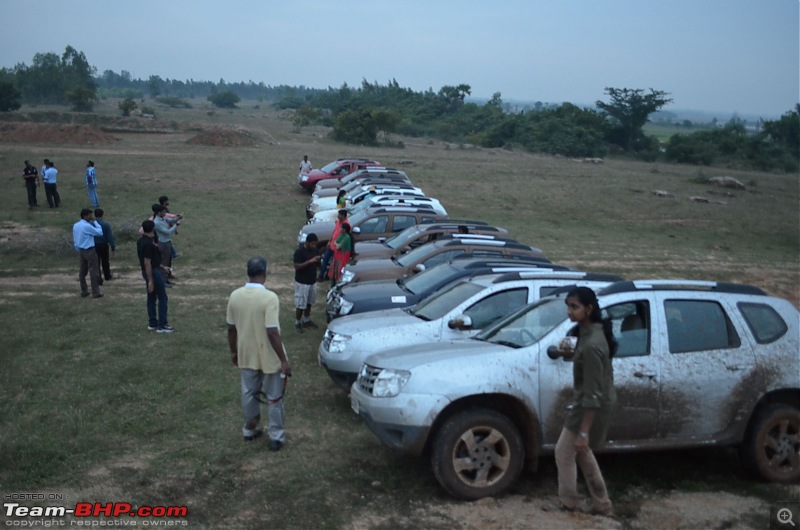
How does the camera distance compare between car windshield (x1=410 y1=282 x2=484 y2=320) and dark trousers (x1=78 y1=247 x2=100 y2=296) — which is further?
dark trousers (x1=78 y1=247 x2=100 y2=296)

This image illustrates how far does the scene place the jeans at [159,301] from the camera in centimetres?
1130

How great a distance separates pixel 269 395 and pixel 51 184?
64.5ft

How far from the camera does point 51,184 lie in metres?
23.6

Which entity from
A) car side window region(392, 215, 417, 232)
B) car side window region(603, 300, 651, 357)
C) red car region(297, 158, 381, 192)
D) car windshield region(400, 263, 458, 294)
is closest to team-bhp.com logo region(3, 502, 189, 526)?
car side window region(603, 300, 651, 357)

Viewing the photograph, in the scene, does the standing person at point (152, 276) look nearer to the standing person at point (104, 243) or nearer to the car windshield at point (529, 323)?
the standing person at point (104, 243)

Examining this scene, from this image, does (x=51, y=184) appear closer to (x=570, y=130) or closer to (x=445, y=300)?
(x=445, y=300)

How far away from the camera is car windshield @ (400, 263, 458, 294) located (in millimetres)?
10297

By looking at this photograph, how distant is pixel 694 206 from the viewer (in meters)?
33.1

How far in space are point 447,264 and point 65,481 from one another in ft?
19.8

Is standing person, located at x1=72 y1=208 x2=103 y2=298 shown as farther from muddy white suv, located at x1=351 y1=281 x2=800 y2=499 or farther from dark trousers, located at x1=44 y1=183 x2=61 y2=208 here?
dark trousers, located at x1=44 y1=183 x2=61 y2=208

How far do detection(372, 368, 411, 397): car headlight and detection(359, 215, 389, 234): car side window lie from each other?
35.6 ft

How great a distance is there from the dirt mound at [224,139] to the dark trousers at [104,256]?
35.7 meters

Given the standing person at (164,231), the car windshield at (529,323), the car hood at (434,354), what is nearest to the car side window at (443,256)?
the standing person at (164,231)

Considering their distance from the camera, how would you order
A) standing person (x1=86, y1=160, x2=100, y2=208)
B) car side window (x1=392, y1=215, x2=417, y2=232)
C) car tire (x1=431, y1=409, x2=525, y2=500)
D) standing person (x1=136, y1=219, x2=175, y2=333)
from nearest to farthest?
car tire (x1=431, y1=409, x2=525, y2=500) < standing person (x1=136, y1=219, x2=175, y2=333) < car side window (x1=392, y1=215, x2=417, y2=232) < standing person (x1=86, y1=160, x2=100, y2=208)
